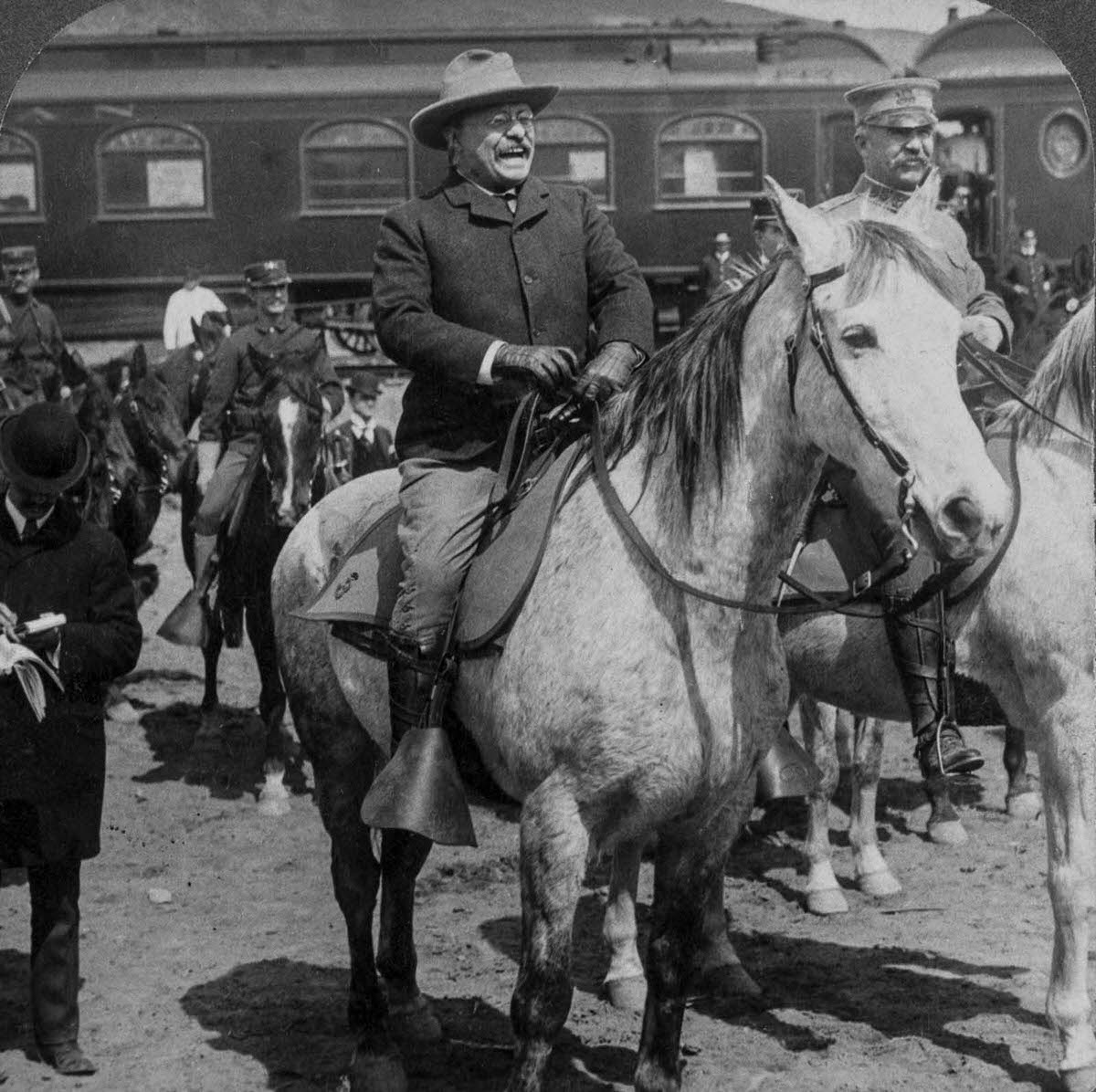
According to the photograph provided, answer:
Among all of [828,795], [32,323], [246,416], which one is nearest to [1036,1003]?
[828,795]

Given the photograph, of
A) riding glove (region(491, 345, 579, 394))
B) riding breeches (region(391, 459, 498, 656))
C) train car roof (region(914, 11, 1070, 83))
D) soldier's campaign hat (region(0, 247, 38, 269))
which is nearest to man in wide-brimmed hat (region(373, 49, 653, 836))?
riding breeches (region(391, 459, 498, 656))

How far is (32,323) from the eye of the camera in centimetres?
1202

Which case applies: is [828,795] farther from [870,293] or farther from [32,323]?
[32,323]

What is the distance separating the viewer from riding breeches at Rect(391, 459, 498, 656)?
4766 mm

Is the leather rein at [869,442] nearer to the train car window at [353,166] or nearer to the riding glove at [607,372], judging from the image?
the riding glove at [607,372]

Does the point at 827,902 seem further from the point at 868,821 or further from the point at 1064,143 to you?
the point at 1064,143

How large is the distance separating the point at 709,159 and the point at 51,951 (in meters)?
15.4

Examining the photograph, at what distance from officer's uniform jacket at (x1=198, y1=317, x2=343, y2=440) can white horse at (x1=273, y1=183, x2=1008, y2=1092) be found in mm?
5844

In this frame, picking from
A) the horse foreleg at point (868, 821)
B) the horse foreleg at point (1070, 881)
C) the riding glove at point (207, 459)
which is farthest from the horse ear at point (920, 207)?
the riding glove at point (207, 459)

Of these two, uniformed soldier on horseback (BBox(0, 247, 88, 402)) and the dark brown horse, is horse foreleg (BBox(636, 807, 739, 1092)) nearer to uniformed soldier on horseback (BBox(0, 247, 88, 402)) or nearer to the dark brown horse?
the dark brown horse

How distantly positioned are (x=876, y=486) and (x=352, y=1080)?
2.74m

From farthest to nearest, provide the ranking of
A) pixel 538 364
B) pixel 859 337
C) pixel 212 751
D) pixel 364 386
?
pixel 364 386 → pixel 212 751 → pixel 538 364 → pixel 859 337

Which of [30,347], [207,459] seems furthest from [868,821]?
[30,347]

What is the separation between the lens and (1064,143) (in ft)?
59.8
